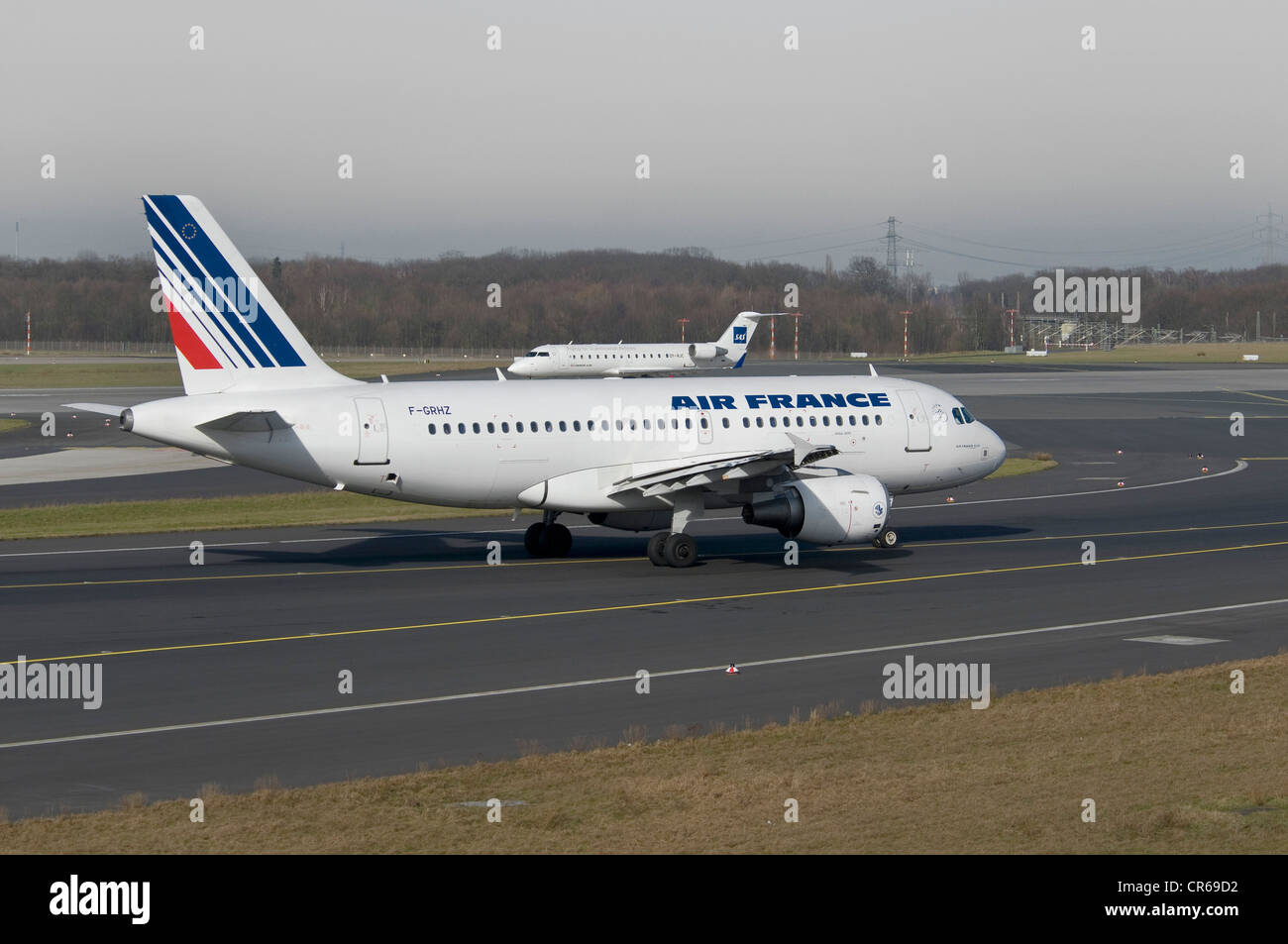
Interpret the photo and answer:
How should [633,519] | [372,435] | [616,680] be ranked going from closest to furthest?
1. [616,680]
2. [372,435]
3. [633,519]

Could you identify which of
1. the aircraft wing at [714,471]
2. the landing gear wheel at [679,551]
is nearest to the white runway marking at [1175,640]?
the aircraft wing at [714,471]

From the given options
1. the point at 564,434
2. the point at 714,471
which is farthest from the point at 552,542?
the point at 714,471

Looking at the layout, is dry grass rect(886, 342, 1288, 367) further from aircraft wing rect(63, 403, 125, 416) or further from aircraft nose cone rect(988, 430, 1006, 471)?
aircraft wing rect(63, 403, 125, 416)

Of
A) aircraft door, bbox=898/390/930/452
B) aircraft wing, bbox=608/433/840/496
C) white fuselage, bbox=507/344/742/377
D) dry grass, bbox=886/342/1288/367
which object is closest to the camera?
aircraft wing, bbox=608/433/840/496

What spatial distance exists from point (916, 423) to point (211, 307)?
19213mm

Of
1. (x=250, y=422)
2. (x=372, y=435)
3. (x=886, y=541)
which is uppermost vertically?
(x=250, y=422)

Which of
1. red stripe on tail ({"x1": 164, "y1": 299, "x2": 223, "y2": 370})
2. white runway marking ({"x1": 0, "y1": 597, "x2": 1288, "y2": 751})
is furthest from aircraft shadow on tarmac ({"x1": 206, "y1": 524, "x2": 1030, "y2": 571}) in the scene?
white runway marking ({"x1": 0, "y1": 597, "x2": 1288, "y2": 751})

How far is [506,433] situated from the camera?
3747cm

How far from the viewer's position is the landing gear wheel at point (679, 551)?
37375 millimetres

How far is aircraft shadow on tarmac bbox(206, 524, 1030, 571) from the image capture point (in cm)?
3922

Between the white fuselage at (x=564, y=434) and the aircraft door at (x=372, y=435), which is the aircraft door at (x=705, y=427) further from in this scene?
the aircraft door at (x=372, y=435)

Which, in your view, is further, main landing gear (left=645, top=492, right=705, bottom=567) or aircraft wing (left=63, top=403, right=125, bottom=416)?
main landing gear (left=645, top=492, right=705, bottom=567)

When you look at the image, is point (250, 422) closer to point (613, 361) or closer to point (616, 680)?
point (616, 680)

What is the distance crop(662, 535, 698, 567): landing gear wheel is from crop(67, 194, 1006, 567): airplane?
48 mm
